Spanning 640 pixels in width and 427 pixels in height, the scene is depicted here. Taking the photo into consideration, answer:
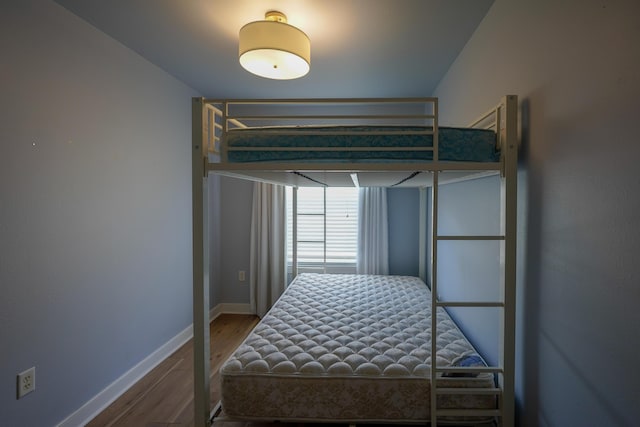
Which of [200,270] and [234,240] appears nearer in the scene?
[200,270]

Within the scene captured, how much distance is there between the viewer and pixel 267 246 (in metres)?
4.11

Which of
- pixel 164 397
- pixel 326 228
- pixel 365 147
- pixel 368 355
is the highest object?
pixel 365 147

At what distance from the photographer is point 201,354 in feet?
5.77

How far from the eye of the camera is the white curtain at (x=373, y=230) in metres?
3.98

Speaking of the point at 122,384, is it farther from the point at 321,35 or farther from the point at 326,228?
the point at 321,35

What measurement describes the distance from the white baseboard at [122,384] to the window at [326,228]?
150 cm

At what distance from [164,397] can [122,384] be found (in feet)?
1.16

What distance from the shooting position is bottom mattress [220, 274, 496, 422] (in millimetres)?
1695

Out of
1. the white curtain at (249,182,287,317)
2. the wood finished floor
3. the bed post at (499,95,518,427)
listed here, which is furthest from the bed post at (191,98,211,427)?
the white curtain at (249,182,287,317)

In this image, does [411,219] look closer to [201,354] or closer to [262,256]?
[262,256]

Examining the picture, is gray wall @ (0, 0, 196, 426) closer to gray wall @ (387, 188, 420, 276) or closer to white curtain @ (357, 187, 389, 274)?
white curtain @ (357, 187, 389, 274)

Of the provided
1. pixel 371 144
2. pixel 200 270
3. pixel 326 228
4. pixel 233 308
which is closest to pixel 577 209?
pixel 371 144

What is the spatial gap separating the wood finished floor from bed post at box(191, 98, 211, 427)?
434 millimetres

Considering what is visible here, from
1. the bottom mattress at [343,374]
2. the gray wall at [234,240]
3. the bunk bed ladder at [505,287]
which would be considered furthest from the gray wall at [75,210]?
the bunk bed ladder at [505,287]
